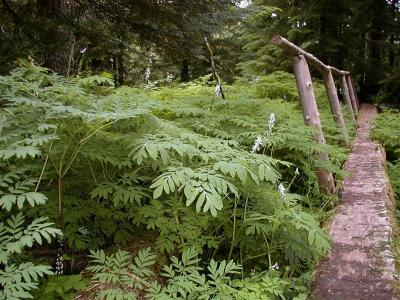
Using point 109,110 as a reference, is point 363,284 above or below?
below

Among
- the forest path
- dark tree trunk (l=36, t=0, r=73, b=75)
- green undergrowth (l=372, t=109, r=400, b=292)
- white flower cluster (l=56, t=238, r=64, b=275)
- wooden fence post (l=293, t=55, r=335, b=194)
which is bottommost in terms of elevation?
green undergrowth (l=372, t=109, r=400, b=292)

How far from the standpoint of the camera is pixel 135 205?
2.82 m

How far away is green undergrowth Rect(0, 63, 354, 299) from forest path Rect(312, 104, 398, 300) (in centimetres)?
Answer: 18

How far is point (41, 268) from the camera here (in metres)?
1.81

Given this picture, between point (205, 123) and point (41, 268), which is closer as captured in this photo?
point (41, 268)

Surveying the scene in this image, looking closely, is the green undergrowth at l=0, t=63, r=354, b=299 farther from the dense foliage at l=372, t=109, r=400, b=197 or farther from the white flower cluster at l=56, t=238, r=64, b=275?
the dense foliage at l=372, t=109, r=400, b=197

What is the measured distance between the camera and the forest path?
253cm

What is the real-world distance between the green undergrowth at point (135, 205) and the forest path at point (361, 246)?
0.58ft

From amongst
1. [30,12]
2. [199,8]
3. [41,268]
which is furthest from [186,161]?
[30,12]

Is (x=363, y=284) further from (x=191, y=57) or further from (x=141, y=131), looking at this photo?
(x=191, y=57)

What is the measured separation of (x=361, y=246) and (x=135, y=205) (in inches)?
76.4

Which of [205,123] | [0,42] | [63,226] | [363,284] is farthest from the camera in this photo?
[0,42]

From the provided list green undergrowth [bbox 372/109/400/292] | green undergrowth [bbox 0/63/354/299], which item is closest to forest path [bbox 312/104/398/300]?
green undergrowth [bbox 0/63/354/299]

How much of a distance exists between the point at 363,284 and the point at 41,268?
2125mm
